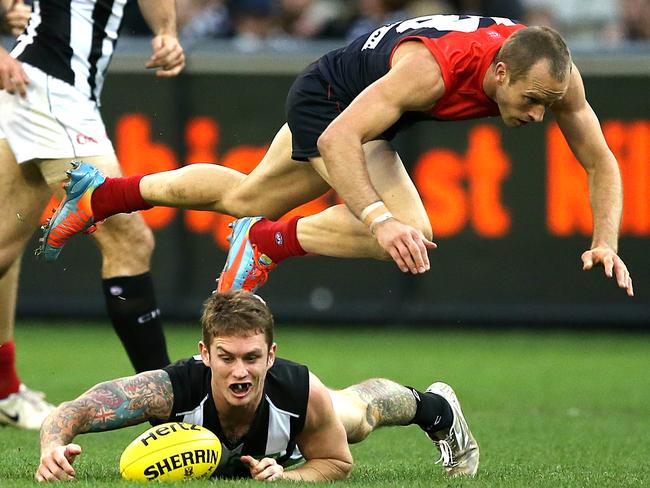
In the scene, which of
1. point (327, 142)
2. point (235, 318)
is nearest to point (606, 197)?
point (327, 142)

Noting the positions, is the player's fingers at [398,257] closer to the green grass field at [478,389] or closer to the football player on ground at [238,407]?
the football player on ground at [238,407]

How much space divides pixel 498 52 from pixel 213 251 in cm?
613

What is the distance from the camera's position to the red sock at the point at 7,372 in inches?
292

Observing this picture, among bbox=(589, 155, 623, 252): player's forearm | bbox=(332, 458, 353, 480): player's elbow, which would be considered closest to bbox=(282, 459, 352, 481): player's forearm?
bbox=(332, 458, 353, 480): player's elbow

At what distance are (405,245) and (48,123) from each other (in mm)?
2312

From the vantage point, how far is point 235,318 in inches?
209

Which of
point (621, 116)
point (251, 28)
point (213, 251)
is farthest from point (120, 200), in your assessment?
point (251, 28)

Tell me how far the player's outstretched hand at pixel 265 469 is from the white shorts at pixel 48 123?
2317mm

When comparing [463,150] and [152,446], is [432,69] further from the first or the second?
[463,150]

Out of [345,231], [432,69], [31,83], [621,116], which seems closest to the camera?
[432,69]

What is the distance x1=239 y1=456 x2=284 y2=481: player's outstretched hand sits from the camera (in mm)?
5320

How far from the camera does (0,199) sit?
7.09 m

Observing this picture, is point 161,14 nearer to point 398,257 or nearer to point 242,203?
point 242,203

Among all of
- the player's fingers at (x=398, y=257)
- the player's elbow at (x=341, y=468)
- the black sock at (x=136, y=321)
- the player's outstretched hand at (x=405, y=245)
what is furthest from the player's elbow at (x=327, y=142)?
the black sock at (x=136, y=321)
